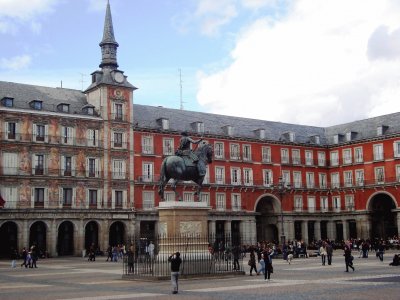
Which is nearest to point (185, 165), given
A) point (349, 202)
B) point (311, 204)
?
point (311, 204)

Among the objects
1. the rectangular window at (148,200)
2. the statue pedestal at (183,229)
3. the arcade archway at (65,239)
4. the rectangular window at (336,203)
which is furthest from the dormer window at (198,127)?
the statue pedestal at (183,229)

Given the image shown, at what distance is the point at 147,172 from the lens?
66.9m

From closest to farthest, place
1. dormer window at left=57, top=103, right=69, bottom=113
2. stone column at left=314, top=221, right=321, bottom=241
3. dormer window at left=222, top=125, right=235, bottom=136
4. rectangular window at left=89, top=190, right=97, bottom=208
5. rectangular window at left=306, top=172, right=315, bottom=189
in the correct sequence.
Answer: rectangular window at left=89, top=190, right=97, bottom=208
dormer window at left=57, top=103, right=69, bottom=113
dormer window at left=222, top=125, right=235, bottom=136
stone column at left=314, top=221, right=321, bottom=241
rectangular window at left=306, top=172, right=315, bottom=189

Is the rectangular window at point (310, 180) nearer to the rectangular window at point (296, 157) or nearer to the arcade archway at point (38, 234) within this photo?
the rectangular window at point (296, 157)

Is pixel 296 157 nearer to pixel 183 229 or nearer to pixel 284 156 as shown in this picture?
pixel 284 156

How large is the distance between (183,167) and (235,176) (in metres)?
44.1

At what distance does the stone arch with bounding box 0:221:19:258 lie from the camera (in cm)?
5869

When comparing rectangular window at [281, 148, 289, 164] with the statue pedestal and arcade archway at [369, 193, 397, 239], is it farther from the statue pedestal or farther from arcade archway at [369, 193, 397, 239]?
the statue pedestal

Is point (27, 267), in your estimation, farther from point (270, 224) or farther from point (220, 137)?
point (270, 224)

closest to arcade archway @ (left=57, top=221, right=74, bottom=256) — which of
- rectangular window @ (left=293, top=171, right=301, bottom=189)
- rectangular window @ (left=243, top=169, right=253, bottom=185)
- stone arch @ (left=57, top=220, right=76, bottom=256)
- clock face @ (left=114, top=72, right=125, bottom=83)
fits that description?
stone arch @ (left=57, top=220, right=76, bottom=256)

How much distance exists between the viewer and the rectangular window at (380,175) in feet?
246

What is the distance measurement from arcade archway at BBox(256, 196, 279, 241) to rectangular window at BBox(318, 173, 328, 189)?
8.40m

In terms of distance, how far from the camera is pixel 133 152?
65.8 meters

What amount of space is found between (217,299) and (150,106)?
183ft
